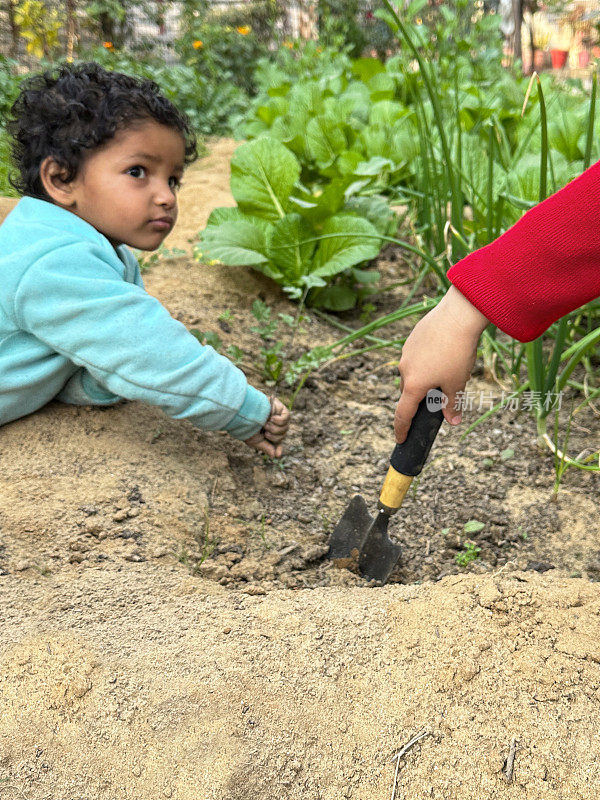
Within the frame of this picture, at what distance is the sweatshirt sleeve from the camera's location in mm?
1399

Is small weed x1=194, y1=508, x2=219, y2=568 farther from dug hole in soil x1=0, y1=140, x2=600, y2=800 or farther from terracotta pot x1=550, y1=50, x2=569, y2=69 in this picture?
terracotta pot x1=550, y1=50, x2=569, y2=69

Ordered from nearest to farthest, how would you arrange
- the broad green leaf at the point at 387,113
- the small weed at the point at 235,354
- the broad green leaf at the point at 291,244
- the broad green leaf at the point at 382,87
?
1. the small weed at the point at 235,354
2. the broad green leaf at the point at 291,244
3. the broad green leaf at the point at 387,113
4. the broad green leaf at the point at 382,87

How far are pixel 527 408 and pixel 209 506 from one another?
0.95 meters

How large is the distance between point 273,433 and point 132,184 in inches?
25.6

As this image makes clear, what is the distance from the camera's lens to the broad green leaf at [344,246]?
221 centimetres

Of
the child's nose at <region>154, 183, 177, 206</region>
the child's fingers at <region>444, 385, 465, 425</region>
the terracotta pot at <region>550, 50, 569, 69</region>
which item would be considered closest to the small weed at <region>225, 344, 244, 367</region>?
the child's nose at <region>154, 183, 177, 206</region>

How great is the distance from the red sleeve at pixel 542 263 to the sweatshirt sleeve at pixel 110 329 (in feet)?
2.30

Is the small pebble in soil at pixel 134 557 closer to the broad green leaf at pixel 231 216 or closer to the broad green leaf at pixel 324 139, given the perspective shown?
the broad green leaf at pixel 231 216

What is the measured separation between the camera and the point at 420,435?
1141 millimetres

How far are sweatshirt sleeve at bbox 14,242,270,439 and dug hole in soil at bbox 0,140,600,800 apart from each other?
200 mm

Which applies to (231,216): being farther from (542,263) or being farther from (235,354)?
(542,263)

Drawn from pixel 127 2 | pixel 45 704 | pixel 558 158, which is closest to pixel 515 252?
pixel 45 704

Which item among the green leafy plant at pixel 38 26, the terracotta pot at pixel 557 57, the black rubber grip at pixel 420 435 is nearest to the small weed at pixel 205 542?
the black rubber grip at pixel 420 435

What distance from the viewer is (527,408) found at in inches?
76.0
